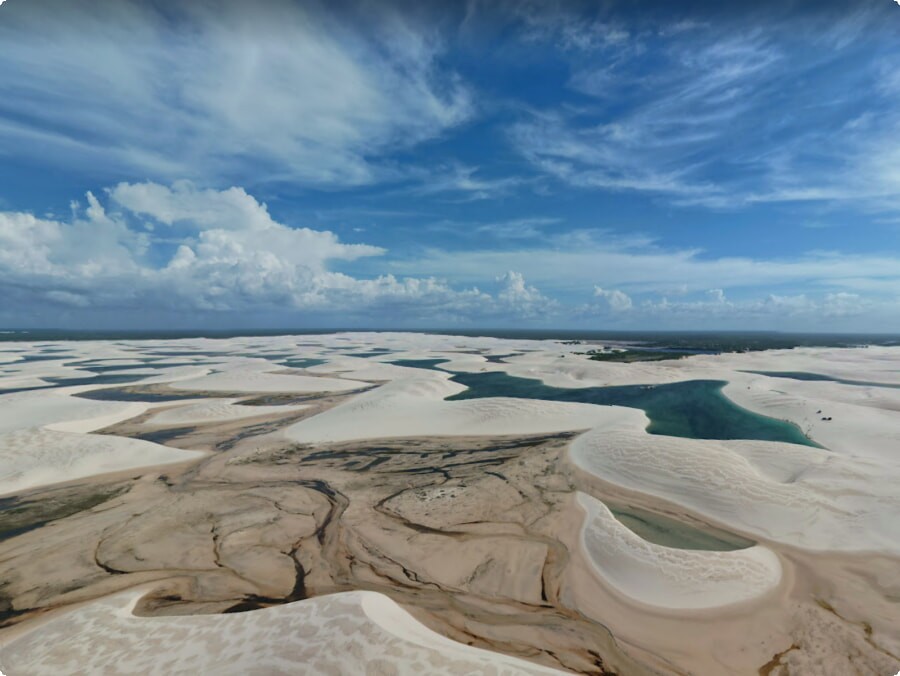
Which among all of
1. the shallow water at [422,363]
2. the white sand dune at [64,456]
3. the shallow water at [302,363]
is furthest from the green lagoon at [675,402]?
the shallow water at [302,363]

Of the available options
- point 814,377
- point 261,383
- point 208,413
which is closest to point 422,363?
point 261,383

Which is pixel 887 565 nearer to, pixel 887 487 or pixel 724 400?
pixel 887 487

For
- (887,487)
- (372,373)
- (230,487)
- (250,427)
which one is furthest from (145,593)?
(372,373)

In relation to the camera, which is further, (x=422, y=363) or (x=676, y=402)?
(x=422, y=363)

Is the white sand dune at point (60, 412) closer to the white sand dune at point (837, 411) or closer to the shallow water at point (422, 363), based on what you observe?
the shallow water at point (422, 363)

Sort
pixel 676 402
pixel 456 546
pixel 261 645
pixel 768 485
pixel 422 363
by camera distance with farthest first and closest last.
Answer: pixel 422 363, pixel 676 402, pixel 768 485, pixel 456 546, pixel 261 645

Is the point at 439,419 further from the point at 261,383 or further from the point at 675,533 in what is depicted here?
the point at 261,383
